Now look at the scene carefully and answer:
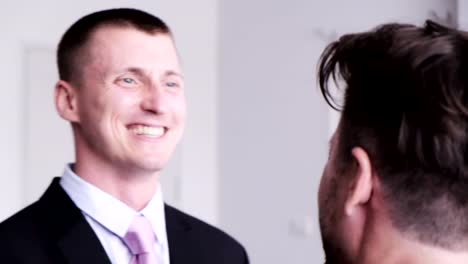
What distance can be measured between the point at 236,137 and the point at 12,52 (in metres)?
1.52

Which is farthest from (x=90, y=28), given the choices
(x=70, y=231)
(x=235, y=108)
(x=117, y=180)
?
(x=235, y=108)

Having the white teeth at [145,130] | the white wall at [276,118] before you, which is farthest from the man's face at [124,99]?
the white wall at [276,118]

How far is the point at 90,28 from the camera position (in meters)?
1.61

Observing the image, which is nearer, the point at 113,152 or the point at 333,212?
the point at 333,212

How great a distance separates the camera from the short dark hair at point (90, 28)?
1602 mm

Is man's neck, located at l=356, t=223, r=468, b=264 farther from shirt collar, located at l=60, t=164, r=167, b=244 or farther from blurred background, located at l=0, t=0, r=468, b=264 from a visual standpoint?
blurred background, located at l=0, t=0, r=468, b=264

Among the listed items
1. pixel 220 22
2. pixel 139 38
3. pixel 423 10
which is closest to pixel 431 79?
pixel 139 38

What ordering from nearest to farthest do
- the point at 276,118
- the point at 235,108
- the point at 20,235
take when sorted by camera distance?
the point at 20,235 → the point at 276,118 → the point at 235,108

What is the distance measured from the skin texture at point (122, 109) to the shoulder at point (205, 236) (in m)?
0.14

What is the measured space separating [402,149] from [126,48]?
2.62ft

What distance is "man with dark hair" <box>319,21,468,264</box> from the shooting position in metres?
0.90

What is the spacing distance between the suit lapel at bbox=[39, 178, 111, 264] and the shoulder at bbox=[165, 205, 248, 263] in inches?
8.5

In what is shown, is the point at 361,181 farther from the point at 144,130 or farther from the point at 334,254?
the point at 144,130

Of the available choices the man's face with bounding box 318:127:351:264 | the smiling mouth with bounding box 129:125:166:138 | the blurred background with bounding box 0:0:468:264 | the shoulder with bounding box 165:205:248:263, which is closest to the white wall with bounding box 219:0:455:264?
Result: the blurred background with bounding box 0:0:468:264
